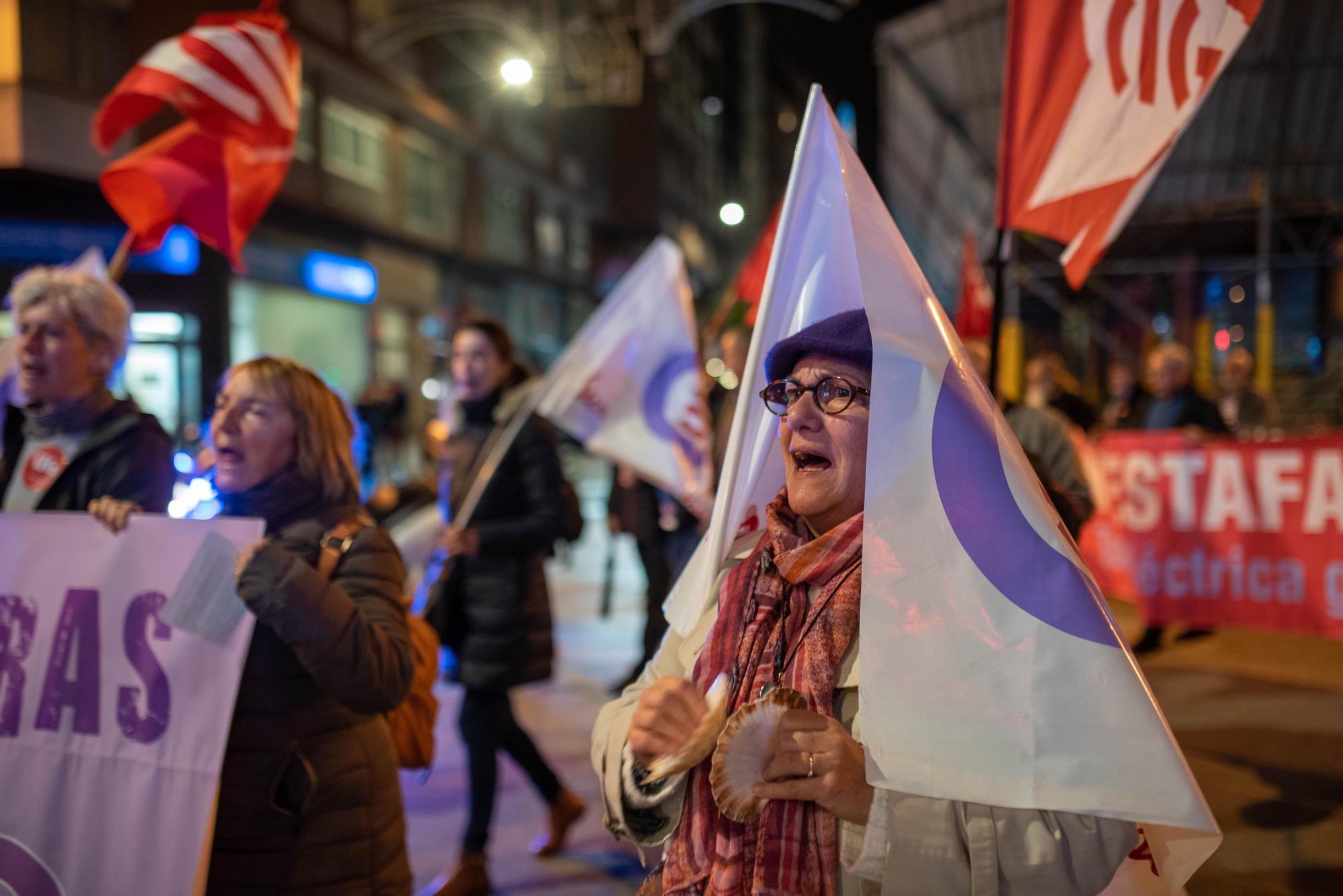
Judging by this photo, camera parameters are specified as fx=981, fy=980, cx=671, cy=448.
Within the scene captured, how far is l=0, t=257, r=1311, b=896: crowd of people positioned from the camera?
4.67 feet

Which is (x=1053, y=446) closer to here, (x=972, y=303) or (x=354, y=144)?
(x=972, y=303)

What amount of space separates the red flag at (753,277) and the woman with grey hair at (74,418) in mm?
4021

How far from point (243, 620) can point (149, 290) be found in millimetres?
15545

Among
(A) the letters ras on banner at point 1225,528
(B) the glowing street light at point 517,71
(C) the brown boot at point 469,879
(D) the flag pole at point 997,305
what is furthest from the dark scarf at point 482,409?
(B) the glowing street light at point 517,71

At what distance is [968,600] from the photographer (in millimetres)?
1341

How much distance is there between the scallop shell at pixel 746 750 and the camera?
1.41 metres

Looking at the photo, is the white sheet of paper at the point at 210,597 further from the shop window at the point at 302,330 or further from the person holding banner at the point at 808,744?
the shop window at the point at 302,330

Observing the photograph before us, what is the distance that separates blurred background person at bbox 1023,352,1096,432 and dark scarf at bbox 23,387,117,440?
18.9 feet

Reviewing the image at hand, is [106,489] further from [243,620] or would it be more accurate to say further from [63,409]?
[243,620]

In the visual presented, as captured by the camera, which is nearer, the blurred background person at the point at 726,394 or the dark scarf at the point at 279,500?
the dark scarf at the point at 279,500

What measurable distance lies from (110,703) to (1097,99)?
2.98 meters

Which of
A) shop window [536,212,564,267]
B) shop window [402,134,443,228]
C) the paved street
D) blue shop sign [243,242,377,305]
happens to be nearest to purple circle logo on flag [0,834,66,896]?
the paved street

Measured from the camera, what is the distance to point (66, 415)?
2.78 metres

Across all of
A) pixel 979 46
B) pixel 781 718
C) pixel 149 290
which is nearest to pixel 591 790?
pixel 781 718
